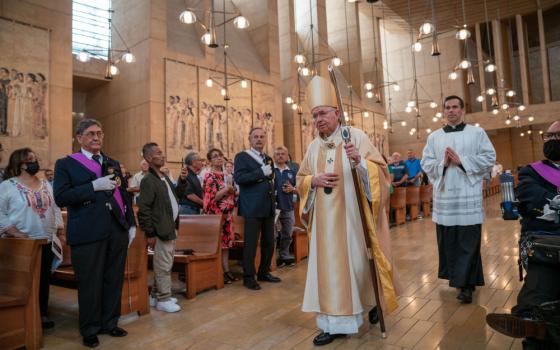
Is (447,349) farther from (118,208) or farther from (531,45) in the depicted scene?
(531,45)

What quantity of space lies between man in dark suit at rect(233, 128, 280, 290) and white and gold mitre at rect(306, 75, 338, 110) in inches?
61.3

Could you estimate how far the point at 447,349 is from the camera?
2529 millimetres

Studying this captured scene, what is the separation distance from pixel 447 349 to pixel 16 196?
354 centimetres

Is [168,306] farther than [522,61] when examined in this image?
No

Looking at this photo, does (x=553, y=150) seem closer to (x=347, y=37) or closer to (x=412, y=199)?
(x=412, y=199)

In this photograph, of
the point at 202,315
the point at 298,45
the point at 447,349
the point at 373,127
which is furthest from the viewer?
the point at 373,127

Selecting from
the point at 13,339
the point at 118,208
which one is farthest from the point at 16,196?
the point at 13,339

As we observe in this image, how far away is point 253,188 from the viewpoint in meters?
4.47

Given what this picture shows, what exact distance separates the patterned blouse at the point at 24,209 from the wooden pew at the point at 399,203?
24.1 ft

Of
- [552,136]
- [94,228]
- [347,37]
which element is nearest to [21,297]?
[94,228]

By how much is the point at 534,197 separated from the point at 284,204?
3318mm

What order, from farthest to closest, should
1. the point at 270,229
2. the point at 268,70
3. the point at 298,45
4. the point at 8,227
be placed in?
the point at 298,45, the point at 268,70, the point at 270,229, the point at 8,227

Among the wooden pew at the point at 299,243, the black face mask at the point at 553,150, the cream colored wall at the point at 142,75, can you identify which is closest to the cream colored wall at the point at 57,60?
the cream colored wall at the point at 142,75

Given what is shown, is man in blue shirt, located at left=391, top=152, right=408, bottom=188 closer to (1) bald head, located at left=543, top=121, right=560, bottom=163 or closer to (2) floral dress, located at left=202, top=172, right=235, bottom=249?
(2) floral dress, located at left=202, top=172, right=235, bottom=249
